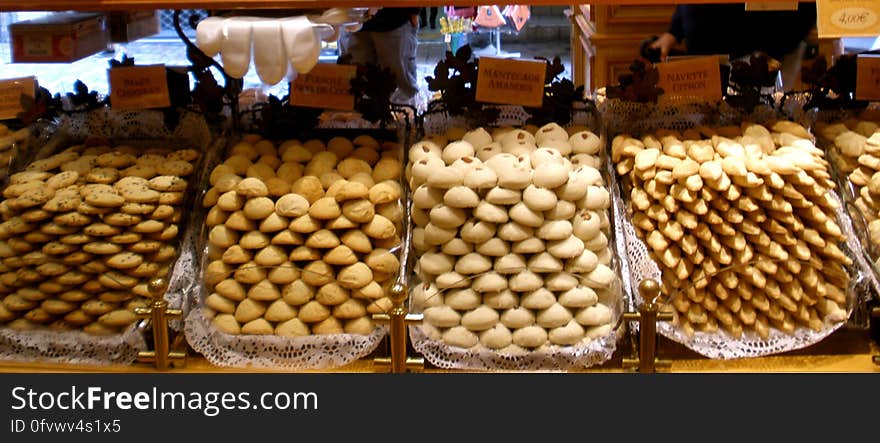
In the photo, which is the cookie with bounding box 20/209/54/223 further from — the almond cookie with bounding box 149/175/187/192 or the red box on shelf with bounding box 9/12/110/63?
the red box on shelf with bounding box 9/12/110/63

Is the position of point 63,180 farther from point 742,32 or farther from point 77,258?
point 742,32

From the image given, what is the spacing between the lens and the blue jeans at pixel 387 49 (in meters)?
2.81

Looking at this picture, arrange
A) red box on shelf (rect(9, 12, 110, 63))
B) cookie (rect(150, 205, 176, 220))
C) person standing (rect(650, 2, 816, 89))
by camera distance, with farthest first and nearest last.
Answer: person standing (rect(650, 2, 816, 89)) → red box on shelf (rect(9, 12, 110, 63)) → cookie (rect(150, 205, 176, 220))

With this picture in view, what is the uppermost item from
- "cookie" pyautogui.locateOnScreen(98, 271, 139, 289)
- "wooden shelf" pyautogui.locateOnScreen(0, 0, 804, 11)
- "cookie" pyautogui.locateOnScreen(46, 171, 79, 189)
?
"wooden shelf" pyautogui.locateOnScreen(0, 0, 804, 11)

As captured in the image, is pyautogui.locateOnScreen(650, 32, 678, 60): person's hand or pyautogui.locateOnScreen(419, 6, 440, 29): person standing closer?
pyautogui.locateOnScreen(650, 32, 678, 60): person's hand

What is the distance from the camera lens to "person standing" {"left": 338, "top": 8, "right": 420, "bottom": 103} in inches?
109

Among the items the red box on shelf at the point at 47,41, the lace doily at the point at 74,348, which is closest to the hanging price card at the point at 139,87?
the red box on shelf at the point at 47,41

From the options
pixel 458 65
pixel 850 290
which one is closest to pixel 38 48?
pixel 458 65

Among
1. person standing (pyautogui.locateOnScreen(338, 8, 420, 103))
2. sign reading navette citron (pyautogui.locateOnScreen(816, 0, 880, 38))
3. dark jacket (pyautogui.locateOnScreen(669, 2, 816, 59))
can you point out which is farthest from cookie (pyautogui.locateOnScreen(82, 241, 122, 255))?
dark jacket (pyautogui.locateOnScreen(669, 2, 816, 59))

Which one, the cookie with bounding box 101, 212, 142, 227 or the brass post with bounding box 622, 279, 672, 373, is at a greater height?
the cookie with bounding box 101, 212, 142, 227

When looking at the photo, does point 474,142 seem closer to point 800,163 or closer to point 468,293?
point 468,293

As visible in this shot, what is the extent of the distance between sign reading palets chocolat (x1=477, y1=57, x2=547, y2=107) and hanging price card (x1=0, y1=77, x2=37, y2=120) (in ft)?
3.07

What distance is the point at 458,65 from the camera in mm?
1848
